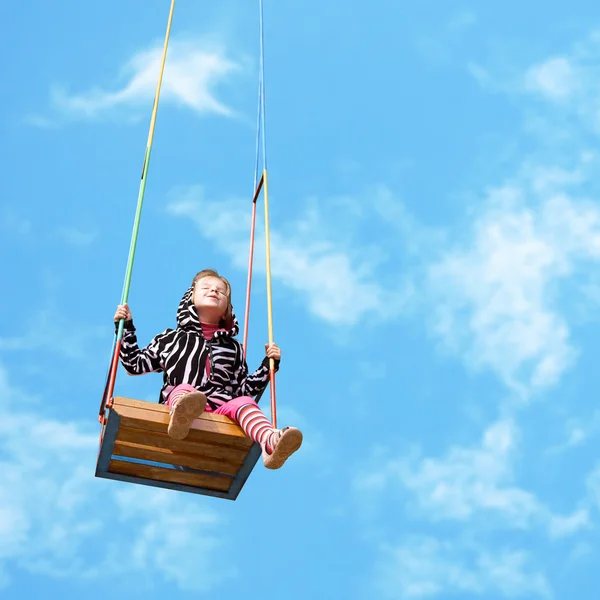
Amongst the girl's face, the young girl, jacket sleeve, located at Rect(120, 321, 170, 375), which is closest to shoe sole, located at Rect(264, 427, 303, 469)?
the young girl

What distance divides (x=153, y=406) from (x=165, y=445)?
36 cm

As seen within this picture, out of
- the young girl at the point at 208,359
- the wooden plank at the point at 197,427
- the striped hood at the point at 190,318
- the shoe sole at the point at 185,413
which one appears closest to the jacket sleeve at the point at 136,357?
the young girl at the point at 208,359

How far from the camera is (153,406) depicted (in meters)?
6.21

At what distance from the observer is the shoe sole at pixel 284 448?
19.5ft

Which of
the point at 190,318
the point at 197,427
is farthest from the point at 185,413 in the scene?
the point at 190,318

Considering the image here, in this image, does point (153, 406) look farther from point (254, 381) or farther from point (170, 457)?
point (254, 381)

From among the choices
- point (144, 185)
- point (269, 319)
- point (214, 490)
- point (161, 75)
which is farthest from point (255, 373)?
point (161, 75)

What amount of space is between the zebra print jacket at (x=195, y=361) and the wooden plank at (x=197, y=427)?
10.9 inches

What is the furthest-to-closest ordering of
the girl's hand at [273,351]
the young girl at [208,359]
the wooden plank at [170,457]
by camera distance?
the girl's hand at [273,351]
the wooden plank at [170,457]
the young girl at [208,359]

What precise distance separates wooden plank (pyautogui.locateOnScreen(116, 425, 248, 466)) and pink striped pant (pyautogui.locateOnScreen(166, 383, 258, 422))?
186 millimetres

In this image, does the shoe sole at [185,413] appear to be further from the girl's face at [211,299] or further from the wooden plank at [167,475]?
the girl's face at [211,299]

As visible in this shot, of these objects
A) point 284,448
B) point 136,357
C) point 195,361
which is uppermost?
point 136,357

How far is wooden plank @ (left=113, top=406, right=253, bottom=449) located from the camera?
614 cm

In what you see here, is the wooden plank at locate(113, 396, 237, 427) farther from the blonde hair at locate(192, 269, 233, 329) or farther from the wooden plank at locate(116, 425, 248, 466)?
the blonde hair at locate(192, 269, 233, 329)
